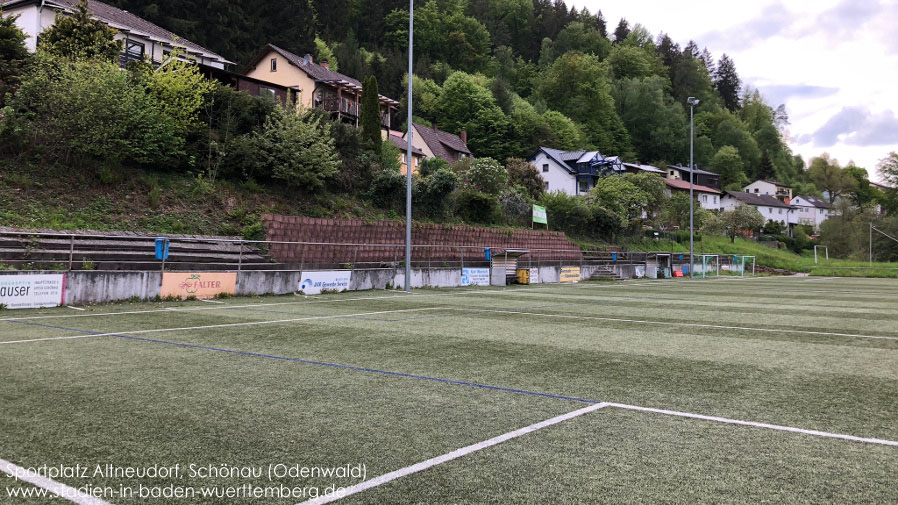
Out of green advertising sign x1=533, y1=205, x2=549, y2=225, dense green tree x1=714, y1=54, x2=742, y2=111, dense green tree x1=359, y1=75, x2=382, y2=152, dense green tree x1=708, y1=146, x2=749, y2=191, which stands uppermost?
dense green tree x1=714, y1=54, x2=742, y2=111

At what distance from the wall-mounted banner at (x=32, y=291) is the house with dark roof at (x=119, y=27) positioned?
745 inches

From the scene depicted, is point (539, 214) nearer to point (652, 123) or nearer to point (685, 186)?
point (685, 186)

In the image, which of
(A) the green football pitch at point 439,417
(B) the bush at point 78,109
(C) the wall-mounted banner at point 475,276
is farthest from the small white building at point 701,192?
(A) the green football pitch at point 439,417

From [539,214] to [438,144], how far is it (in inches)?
1095

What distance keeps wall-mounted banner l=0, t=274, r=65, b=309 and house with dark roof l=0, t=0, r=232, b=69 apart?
18911 mm

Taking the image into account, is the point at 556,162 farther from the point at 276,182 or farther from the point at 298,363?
the point at 298,363

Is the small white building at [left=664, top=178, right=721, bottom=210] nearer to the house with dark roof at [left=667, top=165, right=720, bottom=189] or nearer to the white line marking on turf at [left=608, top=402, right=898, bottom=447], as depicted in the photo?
the house with dark roof at [left=667, top=165, right=720, bottom=189]

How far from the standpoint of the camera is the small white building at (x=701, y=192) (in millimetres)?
92500

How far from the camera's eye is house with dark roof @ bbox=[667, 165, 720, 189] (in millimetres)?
100500

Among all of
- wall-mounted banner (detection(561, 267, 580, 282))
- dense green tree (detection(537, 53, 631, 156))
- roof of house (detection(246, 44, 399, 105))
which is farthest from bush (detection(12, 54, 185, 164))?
dense green tree (detection(537, 53, 631, 156))

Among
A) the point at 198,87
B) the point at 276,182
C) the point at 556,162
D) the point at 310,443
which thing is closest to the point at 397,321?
the point at 310,443

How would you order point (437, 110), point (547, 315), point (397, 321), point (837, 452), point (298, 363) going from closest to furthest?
point (837, 452), point (298, 363), point (397, 321), point (547, 315), point (437, 110)

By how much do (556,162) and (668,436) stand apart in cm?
7277

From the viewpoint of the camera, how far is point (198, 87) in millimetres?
25969
